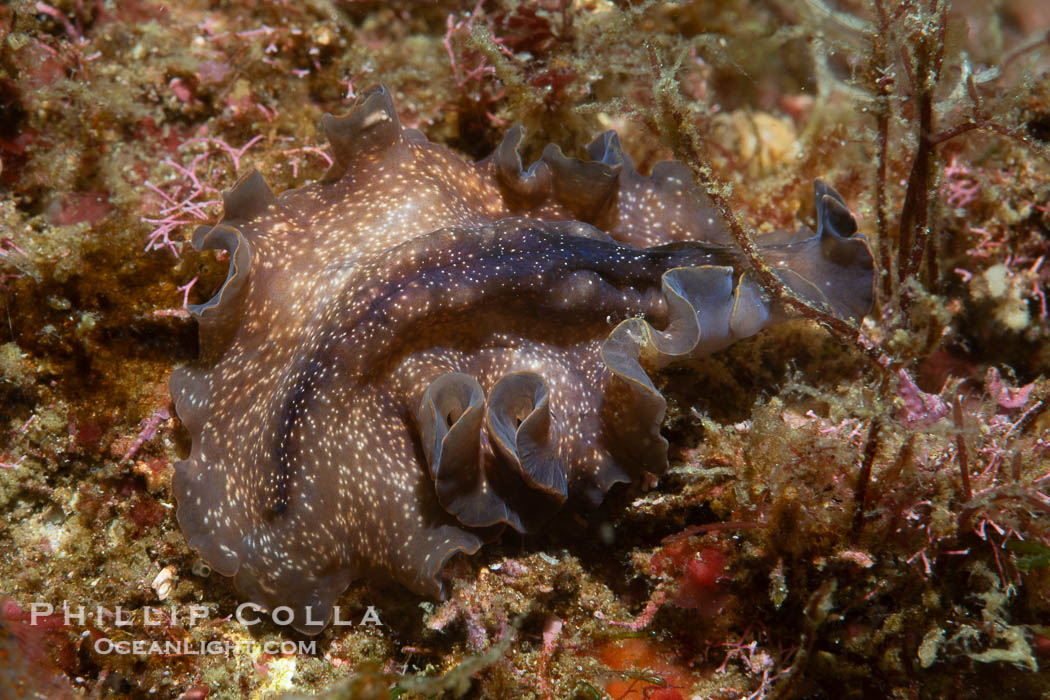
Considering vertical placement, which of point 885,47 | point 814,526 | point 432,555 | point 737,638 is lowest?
point 737,638

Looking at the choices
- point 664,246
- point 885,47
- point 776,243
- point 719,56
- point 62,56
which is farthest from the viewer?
point 719,56

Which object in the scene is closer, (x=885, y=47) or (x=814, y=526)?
(x=885, y=47)

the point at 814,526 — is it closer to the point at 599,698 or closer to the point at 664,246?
the point at 599,698

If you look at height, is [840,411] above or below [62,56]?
below

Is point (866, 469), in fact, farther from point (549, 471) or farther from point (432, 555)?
point (432, 555)

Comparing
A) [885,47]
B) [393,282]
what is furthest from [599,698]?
[885,47]

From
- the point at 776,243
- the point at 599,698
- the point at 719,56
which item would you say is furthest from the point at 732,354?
the point at 719,56

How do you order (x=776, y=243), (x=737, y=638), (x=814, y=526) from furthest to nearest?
1. (x=776, y=243)
2. (x=737, y=638)
3. (x=814, y=526)
